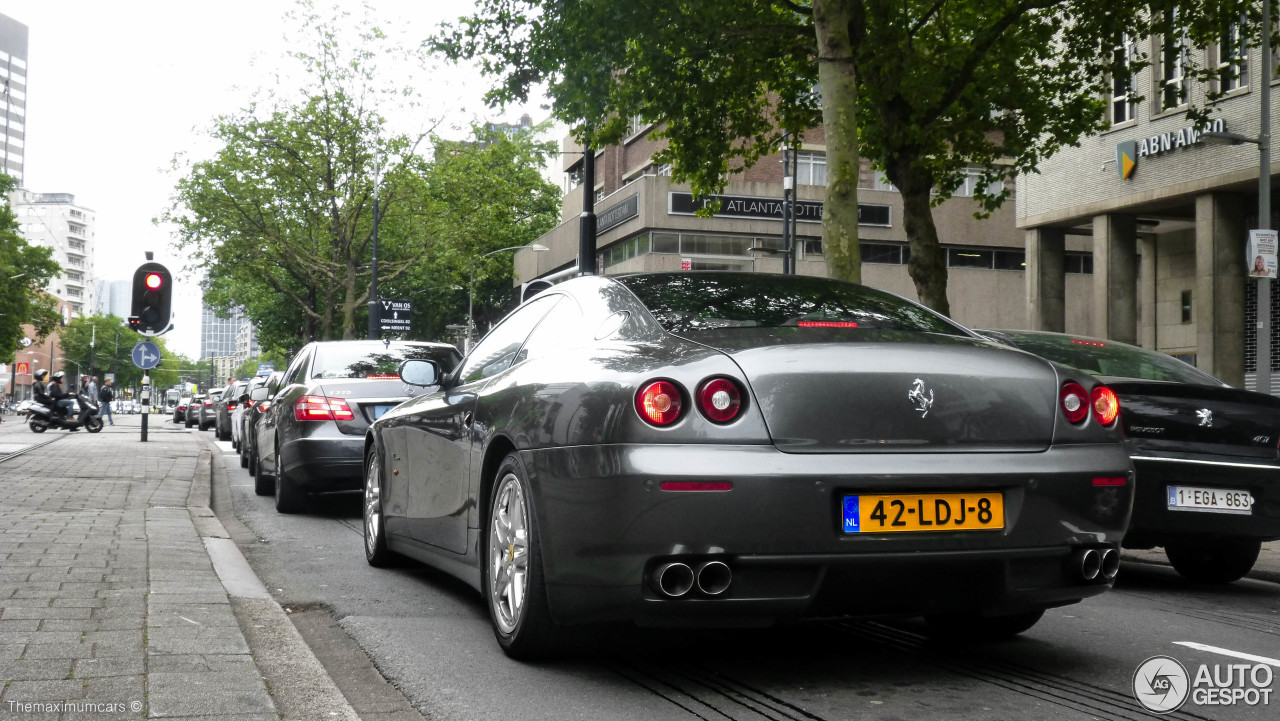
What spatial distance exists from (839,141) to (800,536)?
11.5 metres

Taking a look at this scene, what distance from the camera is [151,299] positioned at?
1777 centimetres

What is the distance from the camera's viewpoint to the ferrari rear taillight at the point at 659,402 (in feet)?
13.1

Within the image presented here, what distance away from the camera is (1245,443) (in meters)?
6.82

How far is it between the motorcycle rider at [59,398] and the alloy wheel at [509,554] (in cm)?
3007

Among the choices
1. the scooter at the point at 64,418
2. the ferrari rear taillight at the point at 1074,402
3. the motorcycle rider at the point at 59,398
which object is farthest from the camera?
the motorcycle rider at the point at 59,398

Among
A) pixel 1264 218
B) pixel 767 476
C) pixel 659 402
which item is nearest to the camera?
pixel 767 476

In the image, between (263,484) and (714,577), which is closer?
(714,577)

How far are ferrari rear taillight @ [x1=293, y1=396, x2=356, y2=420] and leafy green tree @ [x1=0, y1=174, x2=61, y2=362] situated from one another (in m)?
62.0

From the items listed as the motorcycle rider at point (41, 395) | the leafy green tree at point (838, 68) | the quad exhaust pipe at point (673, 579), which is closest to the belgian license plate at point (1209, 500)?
the quad exhaust pipe at point (673, 579)

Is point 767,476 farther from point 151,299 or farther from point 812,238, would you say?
point 812,238

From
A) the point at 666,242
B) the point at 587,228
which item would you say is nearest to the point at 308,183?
the point at 666,242

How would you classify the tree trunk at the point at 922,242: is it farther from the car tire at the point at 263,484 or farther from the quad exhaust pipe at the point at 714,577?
the quad exhaust pipe at the point at 714,577

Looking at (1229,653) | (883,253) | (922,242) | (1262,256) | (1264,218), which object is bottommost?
(1229,653)

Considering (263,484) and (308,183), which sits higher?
(308,183)
